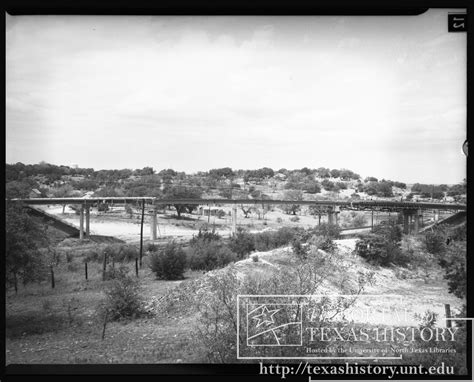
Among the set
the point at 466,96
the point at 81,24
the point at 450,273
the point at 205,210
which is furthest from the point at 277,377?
the point at 81,24

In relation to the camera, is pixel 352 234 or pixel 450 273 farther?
pixel 352 234

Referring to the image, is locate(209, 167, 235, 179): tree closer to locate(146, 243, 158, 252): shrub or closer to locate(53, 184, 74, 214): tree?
locate(146, 243, 158, 252): shrub

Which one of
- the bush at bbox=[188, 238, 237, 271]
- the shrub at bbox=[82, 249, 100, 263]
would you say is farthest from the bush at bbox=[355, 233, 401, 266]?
→ the shrub at bbox=[82, 249, 100, 263]

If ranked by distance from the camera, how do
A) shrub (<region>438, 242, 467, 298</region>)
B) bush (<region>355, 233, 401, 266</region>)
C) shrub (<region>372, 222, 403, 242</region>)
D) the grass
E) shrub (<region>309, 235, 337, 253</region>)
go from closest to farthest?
1. shrub (<region>438, 242, 467, 298</region>)
2. the grass
3. shrub (<region>372, 222, 403, 242</region>)
4. bush (<region>355, 233, 401, 266</region>)
5. shrub (<region>309, 235, 337, 253</region>)

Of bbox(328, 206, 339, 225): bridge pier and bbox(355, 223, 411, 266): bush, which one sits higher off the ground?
bbox(328, 206, 339, 225): bridge pier

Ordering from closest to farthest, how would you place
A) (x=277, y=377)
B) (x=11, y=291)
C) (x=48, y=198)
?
(x=277, y=377) → (x=11, y=291) → (x=48, y=198)

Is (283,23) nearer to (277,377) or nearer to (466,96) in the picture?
(466,96)

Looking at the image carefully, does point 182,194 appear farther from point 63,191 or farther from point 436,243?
point 436,243
